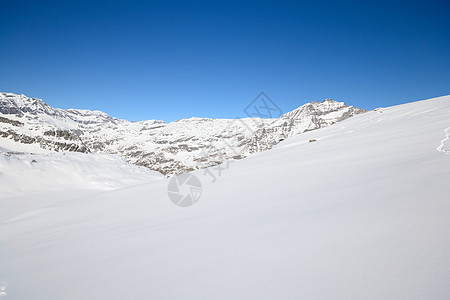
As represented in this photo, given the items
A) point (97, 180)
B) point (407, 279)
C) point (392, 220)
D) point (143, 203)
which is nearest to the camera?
point (407, 279)

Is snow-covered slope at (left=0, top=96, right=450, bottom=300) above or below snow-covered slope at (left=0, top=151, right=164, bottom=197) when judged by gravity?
below

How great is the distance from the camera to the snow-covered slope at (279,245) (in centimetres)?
180

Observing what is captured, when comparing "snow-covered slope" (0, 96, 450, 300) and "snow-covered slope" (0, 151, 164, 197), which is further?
"snow-covered slope" (0, 151, 164, 197)

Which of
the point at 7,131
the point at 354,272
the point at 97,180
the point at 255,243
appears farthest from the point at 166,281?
the point at 7,131

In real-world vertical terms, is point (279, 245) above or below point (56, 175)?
below

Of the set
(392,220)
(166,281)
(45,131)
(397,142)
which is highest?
(45,131)

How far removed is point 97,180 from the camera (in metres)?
20.0

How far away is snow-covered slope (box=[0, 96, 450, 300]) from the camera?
5.92 ft

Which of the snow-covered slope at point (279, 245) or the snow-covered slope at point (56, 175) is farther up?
the snow-covered slope at point (56, 175)

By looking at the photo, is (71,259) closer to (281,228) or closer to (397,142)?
(281,228)

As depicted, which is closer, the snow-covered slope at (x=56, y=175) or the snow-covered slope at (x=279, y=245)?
the snow-covered slope at (x=279, y=245)

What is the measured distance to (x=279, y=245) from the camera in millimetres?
2521

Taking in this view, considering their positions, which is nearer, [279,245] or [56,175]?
[279,245]

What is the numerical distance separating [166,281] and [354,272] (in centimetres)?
189
